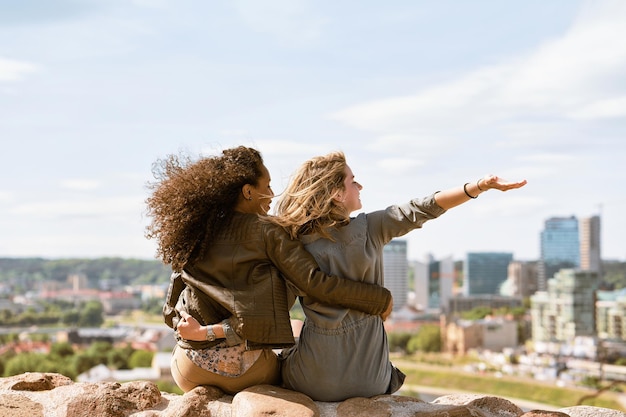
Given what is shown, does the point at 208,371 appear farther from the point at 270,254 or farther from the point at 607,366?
the point at 607,366

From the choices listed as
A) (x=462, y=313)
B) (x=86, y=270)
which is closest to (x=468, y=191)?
(x=462, y=313)

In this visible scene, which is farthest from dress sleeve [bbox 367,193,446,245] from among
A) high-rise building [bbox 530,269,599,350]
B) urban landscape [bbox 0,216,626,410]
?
high-rise building [bbox 530,269,599,350]

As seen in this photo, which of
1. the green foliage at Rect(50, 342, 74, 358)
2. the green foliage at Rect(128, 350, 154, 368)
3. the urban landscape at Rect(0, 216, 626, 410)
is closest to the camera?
the green foliage at Rect(128, 350, 154, 368)

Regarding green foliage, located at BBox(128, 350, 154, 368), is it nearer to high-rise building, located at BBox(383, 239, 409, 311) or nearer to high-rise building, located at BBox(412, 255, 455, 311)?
high-rise building, located at BBox(383, 239, 409, 311)

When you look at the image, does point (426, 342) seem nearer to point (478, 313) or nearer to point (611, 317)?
point (478, 313)

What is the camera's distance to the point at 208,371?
2422mm

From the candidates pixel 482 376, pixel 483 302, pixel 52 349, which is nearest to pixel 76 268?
pixel 52 349

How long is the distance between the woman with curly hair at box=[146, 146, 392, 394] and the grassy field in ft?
137

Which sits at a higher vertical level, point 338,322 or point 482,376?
point 338,322

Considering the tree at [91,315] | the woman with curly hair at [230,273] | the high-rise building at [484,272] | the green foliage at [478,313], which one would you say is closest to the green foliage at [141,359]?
the tree at [91,315]

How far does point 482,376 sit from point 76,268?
135 feet

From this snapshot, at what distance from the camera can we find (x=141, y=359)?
44.7m

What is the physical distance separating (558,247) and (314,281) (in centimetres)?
7548

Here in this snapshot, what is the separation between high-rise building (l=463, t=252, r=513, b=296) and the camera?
255 feet
